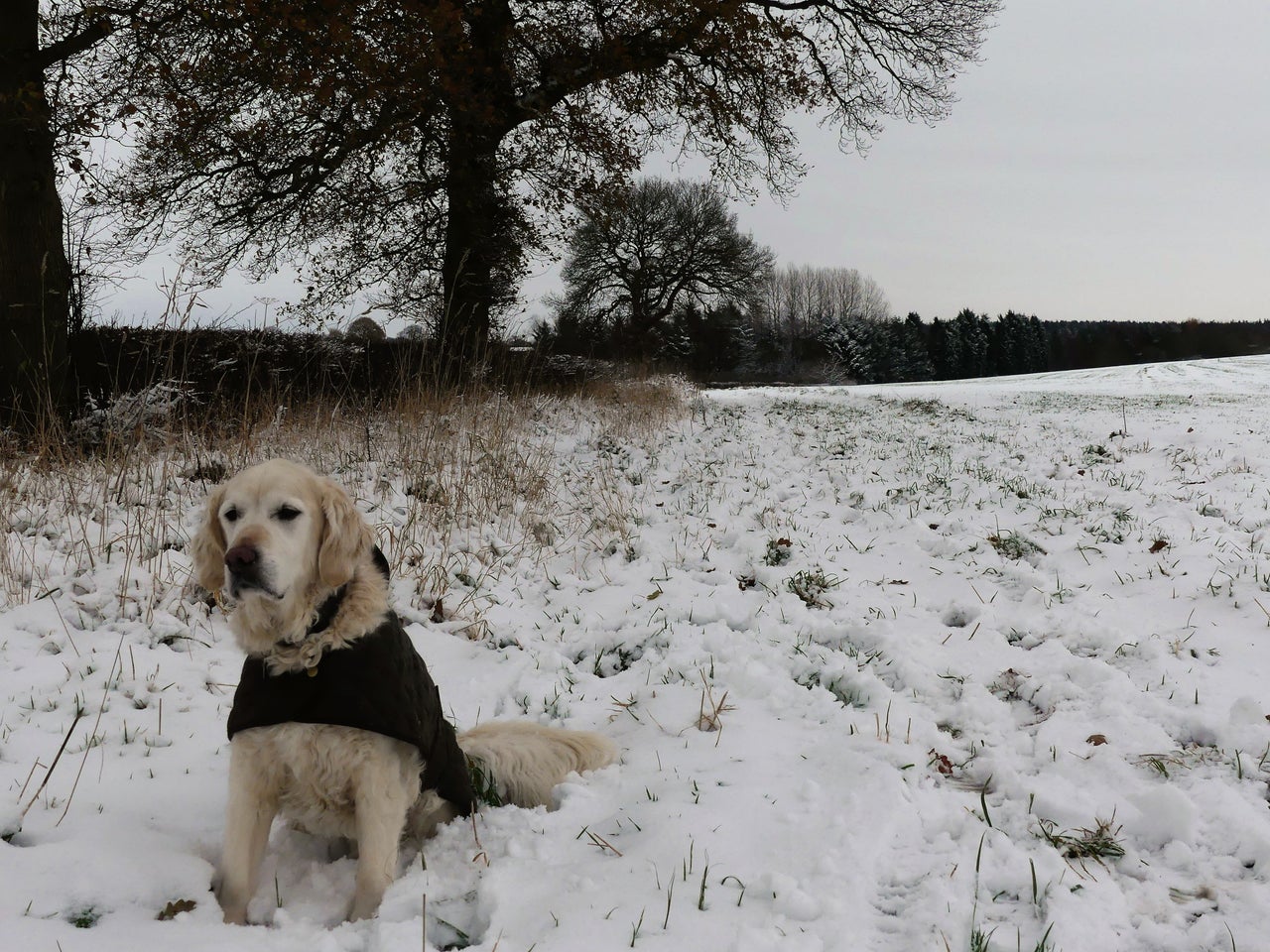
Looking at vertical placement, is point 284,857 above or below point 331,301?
below

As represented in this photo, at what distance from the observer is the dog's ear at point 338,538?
2309 mm

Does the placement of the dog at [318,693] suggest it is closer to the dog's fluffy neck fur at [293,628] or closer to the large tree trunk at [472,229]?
the dog's fluffy neck fur at [293,628]

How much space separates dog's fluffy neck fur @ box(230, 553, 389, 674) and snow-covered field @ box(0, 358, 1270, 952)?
2.38 feet

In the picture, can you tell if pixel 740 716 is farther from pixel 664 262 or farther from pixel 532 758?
pixel 664 262

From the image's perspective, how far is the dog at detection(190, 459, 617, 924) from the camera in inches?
83.7

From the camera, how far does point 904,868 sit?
2053mm

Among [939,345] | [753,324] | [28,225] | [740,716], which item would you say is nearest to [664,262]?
[753,324]

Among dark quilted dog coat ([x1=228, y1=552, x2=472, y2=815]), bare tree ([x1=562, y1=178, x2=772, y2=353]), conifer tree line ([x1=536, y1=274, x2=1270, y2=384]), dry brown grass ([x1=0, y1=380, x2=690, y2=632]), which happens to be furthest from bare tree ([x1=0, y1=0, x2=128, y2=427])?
conifer tree line ([x1=536, y1=274, x2=1270, y2=384])

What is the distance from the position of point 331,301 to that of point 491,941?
12068 millimetres

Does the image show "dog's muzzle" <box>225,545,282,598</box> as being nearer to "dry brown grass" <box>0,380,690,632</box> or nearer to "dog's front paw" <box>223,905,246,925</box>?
"dog's front paw" <box>223,905,246,925</box>

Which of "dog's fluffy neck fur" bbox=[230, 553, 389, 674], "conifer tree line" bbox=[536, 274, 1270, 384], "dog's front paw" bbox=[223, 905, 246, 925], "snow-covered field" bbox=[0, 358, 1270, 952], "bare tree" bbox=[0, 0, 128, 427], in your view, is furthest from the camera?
"conifer tree line" bbox=[536, 274, 1270, 384]

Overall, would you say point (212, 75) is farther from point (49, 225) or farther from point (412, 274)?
point (412, 274)

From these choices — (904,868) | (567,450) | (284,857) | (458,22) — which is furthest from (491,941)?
(458,22)

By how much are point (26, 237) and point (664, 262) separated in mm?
29506
